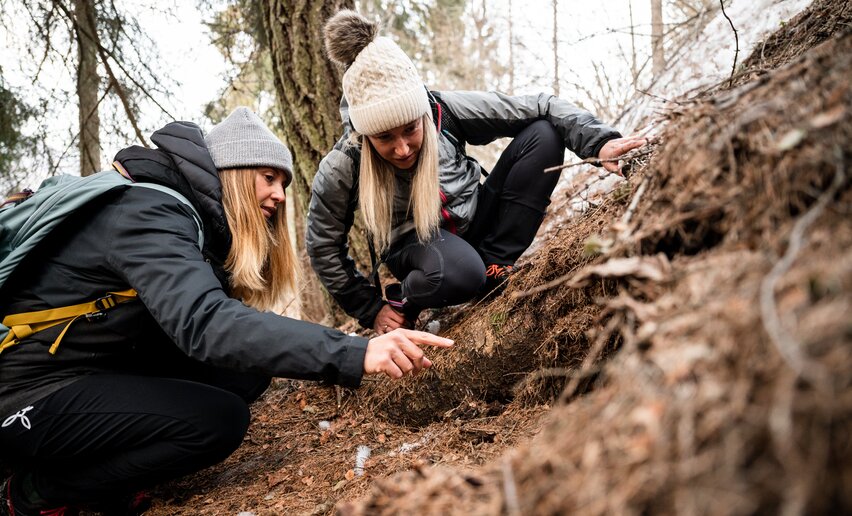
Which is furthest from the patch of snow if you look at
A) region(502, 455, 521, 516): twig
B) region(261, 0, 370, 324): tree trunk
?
region(261, 0, 370, 324): tree trunk

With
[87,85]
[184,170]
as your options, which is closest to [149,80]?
[87,85]

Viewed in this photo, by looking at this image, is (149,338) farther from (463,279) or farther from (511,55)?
(511,55)

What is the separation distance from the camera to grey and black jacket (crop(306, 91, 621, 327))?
9.70 feet

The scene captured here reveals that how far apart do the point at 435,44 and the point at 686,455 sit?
40.8 feet

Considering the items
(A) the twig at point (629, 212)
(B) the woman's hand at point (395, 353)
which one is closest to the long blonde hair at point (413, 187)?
(B) the woman's hand at point (395, 353)

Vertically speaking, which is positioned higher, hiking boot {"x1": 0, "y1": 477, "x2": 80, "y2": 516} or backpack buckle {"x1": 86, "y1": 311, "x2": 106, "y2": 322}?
backpack buckle {"x1": 86, "y1": 311, "x2": 106, "y2": 322}

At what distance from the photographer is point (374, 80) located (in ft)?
8.69

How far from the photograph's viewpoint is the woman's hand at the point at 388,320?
316 centimetres

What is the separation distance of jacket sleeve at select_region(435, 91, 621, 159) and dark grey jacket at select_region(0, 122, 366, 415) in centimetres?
146

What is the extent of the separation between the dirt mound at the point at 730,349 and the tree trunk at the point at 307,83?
3.16 meters

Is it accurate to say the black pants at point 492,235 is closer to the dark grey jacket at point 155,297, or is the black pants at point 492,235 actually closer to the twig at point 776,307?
the dark grey jacket at point 155,297

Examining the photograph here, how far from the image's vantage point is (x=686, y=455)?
735 mm

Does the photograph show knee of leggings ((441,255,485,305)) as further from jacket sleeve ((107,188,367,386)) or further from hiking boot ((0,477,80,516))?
hiking boot ((0,477,80,516))

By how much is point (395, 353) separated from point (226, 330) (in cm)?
63
